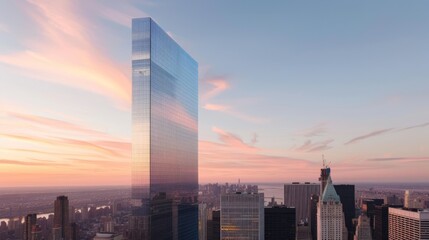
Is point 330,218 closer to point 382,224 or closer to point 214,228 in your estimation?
point 214,228

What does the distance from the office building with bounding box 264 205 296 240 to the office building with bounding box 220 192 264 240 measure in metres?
48.2

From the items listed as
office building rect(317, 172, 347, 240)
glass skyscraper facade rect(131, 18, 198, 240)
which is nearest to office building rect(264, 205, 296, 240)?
office building rect(317, 172, 347, 240)

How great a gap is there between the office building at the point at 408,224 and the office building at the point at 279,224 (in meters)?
36.9

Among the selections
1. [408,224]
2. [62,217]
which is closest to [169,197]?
[62,217]

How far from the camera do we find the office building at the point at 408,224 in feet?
457

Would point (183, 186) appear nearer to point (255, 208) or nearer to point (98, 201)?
point (255, 208)

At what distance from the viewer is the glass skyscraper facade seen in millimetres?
73562

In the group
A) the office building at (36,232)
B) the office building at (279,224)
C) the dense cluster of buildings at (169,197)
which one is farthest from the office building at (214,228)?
the office building at (36,232)

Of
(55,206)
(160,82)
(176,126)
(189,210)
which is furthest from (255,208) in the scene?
(55,206)

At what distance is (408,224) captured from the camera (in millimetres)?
148500

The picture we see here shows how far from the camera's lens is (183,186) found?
334ft

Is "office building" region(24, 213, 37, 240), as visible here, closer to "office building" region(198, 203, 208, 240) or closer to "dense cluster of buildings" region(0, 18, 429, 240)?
"dense cluster of buildings" region(0, 18, 429, 240)

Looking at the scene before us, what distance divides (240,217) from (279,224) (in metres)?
53.3

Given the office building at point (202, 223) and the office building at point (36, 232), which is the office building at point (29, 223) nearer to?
the office building at point (36, 232)
